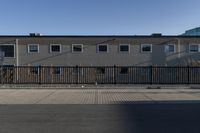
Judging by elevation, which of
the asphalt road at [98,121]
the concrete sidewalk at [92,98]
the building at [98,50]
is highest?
the building at [98,50]

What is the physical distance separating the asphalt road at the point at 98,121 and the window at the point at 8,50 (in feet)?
104

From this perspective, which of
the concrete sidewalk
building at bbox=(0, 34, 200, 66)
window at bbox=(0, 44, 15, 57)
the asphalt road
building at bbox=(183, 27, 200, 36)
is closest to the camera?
the asphalt road

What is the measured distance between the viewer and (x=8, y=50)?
43938mm

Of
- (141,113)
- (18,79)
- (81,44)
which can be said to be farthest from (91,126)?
(81,44)

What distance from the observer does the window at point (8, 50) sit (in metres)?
43.8

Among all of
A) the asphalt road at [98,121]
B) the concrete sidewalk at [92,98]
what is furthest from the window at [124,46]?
the asphalt road at [98,121]

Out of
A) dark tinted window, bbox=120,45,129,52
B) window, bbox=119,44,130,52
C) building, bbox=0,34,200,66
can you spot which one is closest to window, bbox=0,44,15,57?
building, bbox=0,34,200,66

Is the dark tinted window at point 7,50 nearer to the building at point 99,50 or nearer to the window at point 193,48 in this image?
the building at point 99,50

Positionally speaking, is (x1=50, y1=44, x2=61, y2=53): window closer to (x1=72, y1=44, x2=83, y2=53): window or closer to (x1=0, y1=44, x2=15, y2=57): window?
(x1=72, y1=44, x2=83, y2=53): window

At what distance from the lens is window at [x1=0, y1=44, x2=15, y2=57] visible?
144 ft

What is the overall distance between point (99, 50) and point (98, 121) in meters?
34.0

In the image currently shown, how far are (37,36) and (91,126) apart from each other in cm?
3561

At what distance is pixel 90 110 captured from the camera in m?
13.0

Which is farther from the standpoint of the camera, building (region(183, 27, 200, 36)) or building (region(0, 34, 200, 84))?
building (region(183, 27, 200, 36))
